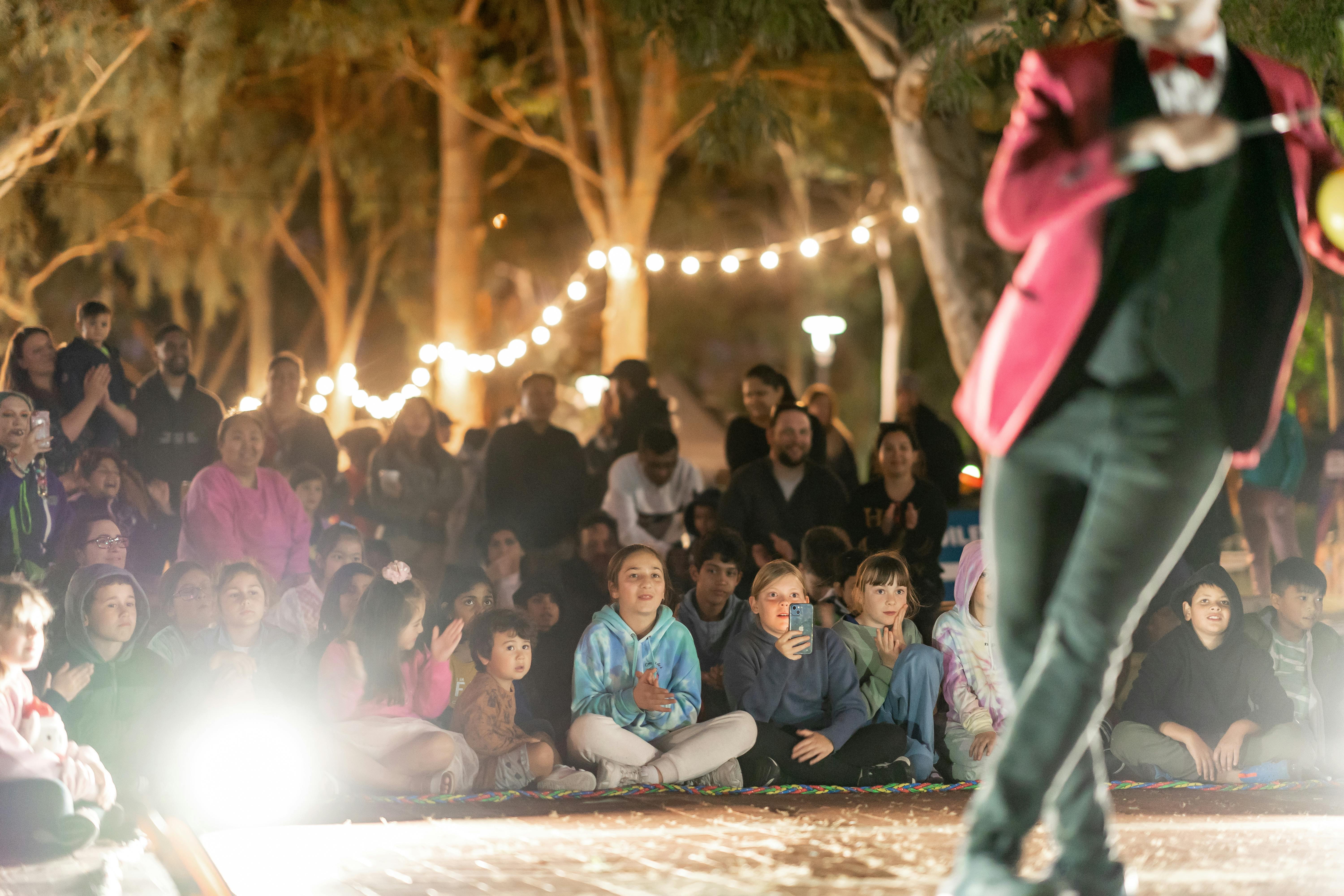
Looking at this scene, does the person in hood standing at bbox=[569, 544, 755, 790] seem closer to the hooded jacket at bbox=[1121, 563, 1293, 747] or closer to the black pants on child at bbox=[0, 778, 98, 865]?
the hooded jacket at bbox=[1121, 563, 1293, 747]

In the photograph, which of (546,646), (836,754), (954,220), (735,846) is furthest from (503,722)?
(954,220)

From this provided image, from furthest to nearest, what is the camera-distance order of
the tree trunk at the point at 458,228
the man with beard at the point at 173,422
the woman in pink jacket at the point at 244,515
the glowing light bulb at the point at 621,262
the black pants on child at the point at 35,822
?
the tree trunk at the point at 458,228 → the glowing light bulb at the point at 621,262 → the man with beard at the point at 173,422 → the woman in pink jacket at the point at 244,515 → the black pants on child at the point at 35,822

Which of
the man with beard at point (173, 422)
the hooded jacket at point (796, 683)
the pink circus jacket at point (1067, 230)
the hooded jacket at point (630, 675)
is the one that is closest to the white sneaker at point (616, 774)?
the hooded jacket at point (630, 675)

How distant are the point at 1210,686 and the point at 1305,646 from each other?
0.48m

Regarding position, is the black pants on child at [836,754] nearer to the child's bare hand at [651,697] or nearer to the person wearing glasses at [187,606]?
the child's bare hand at [651,697]

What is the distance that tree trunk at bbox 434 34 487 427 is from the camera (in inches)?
671

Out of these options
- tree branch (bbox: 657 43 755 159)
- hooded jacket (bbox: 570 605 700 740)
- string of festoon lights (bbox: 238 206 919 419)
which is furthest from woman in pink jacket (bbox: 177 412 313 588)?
tree branch (bbox: 657 43 755 159)

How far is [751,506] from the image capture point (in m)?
7.52

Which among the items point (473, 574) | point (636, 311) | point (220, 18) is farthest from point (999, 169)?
point (636, 311)

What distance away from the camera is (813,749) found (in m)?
5.90

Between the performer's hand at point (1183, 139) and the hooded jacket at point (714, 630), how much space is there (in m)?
3.27

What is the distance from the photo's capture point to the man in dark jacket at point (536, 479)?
802cm

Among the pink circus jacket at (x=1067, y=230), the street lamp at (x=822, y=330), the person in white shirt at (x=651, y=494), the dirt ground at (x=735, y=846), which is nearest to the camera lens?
the pink circus jacket at (x=1067, y=230)

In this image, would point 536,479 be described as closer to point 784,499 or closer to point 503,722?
point 784,499
